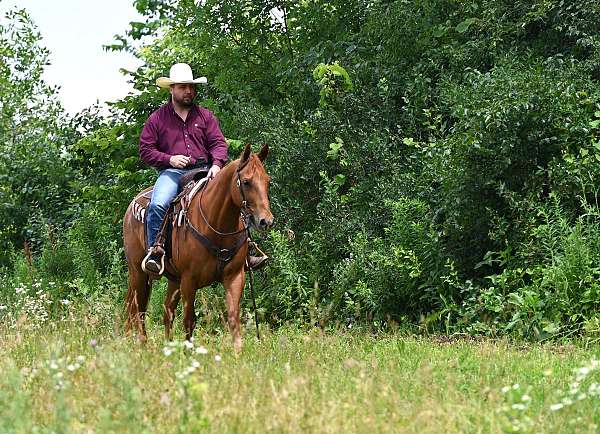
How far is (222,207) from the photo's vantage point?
1030 cm

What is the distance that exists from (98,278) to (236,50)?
14.9 ft

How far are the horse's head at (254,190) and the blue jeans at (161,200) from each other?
1.34 m

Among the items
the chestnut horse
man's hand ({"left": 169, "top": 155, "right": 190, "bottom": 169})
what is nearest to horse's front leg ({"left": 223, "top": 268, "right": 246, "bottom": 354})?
the chestnut horse

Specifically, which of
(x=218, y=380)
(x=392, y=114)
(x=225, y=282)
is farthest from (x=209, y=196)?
(x=392, y=114)

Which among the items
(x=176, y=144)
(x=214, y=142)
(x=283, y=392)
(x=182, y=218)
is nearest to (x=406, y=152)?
(x=214, y=142)

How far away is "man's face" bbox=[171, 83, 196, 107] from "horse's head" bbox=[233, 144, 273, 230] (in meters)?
1.66

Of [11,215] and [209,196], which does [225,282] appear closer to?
[209,196]

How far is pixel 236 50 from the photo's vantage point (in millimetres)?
18000

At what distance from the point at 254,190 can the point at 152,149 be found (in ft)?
6.11

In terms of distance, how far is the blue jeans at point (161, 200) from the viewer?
36.1ft

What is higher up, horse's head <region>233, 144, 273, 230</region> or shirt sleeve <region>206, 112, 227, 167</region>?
shirt sleeve <region>206, 112, 227, 167</region>

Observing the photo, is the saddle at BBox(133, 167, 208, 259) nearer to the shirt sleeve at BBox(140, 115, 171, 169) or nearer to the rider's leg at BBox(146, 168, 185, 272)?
the rider's leg at BBox(146, 168, 185, 272)

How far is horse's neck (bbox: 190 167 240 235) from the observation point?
33.6ft

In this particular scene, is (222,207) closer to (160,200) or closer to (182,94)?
(160,200)
